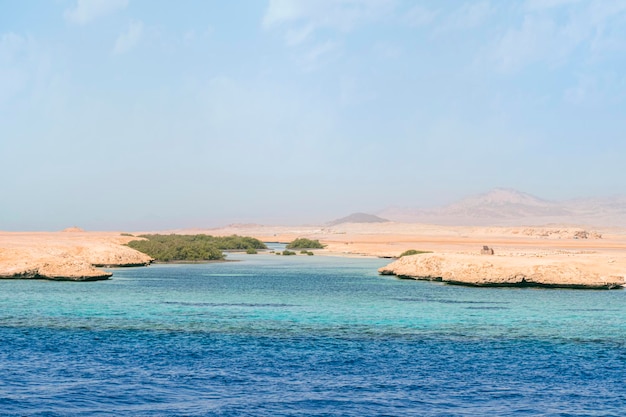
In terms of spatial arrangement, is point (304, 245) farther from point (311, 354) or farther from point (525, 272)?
point (311, 354)

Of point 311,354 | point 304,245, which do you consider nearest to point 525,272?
point 311,354

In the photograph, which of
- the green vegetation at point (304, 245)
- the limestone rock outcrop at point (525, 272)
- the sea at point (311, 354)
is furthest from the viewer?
the green vegetation at point (304, 245)

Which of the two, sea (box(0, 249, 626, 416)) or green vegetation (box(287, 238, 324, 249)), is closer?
sea (box(0, 249, 626, 416))

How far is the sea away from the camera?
19.9m

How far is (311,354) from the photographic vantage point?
26.8 metres

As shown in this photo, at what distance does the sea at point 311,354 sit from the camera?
1986 cm

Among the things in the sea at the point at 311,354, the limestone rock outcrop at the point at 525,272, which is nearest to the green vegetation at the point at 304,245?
the limestone rock outcrop at the point at 525,272

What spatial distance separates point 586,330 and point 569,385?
492 inches

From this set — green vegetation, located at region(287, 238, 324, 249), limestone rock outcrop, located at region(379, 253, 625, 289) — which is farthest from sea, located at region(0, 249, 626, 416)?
green vegetation, located at region(287, 238, 324, 249)

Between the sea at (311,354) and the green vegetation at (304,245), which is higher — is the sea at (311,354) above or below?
below

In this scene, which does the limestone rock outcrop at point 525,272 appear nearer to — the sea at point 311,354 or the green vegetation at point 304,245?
the sea at point 311,354

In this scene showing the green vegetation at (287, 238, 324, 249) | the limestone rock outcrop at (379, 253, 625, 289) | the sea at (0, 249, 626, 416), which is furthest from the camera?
the green vegetation at (287, 238, 324, 249)

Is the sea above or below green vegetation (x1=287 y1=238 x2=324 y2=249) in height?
below

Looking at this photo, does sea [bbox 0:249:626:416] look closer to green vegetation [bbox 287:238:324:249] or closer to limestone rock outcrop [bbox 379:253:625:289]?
limestone rock outcrop [bbox 379:253:625:289]
